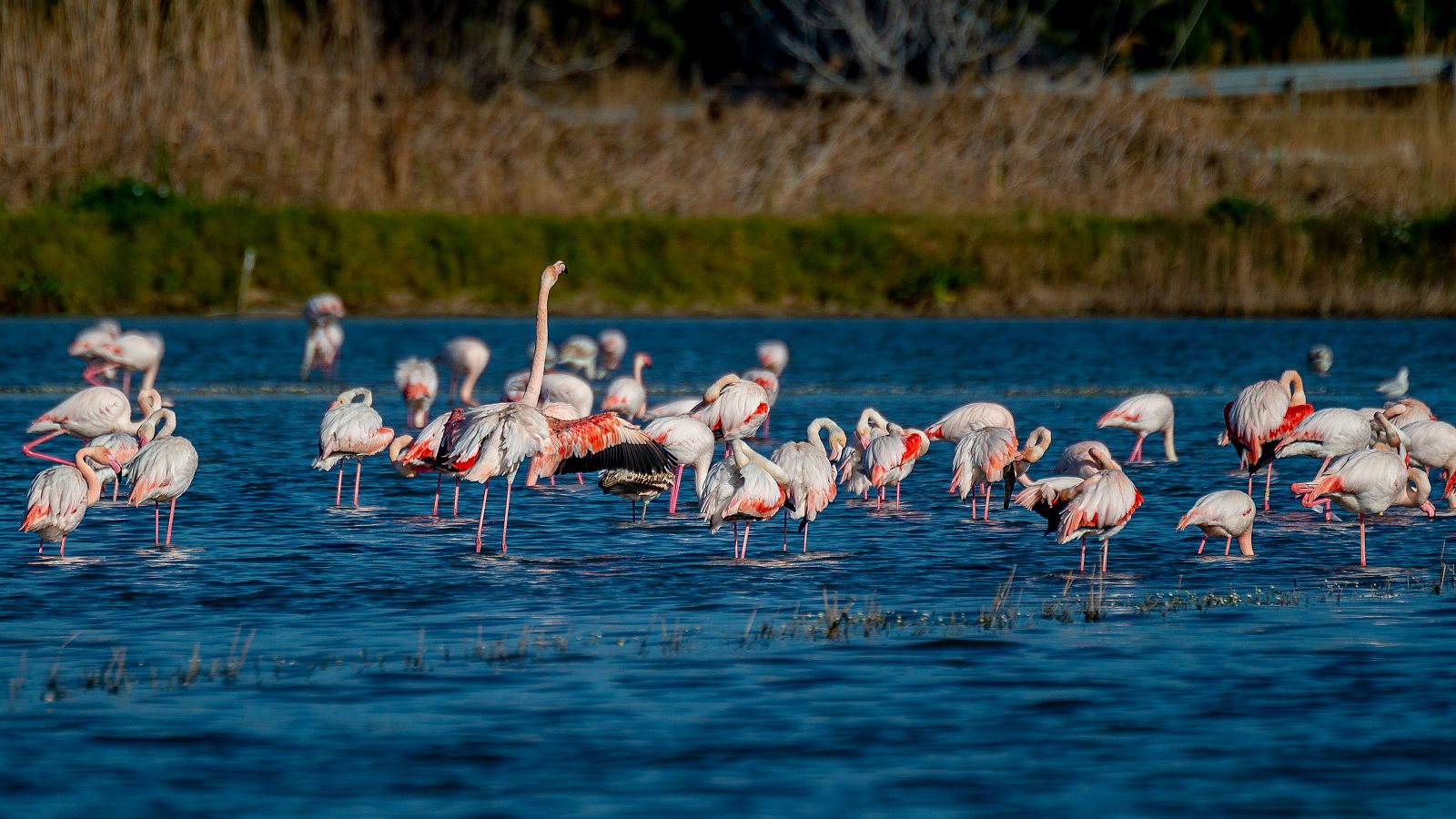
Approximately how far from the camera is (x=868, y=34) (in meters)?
45.4

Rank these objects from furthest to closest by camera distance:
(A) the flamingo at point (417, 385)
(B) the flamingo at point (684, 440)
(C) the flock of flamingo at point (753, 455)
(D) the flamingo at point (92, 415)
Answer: (A) the flamingo at point (417, 385) < (D) the flamingo at point (92, 415) < (B) the flamingo at point (684, 440) < (C) the flock of flamingo at point (753, 455)

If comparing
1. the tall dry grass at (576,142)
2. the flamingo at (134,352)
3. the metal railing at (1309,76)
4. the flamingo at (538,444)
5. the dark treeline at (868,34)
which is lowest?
the flamingo at (538,444)

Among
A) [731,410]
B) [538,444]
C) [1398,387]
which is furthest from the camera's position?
[1398,387]

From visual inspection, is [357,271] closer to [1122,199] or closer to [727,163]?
[727,163]

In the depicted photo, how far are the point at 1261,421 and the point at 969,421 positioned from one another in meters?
2.01

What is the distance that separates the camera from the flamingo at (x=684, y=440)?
1355 cm

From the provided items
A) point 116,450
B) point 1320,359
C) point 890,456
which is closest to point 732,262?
point 1320,359

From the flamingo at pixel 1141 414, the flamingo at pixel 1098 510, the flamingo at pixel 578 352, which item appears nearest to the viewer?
the flamingo at pixel 1098 510

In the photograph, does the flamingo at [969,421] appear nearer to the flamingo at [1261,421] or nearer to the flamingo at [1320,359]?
the flamingo at [1261,421]

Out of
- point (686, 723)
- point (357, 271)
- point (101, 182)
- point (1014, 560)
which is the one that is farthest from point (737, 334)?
point (686, 723)

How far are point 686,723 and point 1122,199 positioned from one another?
99.2ft

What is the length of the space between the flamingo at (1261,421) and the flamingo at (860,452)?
7.98 feet

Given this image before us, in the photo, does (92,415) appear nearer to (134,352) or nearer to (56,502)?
(56,502)

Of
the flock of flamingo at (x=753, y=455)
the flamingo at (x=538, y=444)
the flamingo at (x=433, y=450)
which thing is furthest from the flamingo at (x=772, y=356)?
the flamingo at (x=538, y=444)
